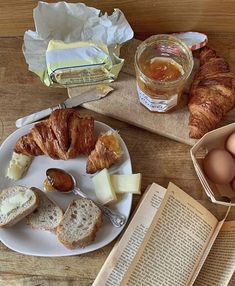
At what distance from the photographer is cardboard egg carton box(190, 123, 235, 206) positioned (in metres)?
0.99

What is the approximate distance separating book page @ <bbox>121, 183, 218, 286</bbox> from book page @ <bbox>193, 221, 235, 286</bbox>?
0.03 metres

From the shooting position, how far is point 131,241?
0.99 meters

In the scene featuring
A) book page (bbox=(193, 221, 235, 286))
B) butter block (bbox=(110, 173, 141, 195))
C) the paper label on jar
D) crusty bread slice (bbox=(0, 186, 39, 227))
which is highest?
the paper label on jar

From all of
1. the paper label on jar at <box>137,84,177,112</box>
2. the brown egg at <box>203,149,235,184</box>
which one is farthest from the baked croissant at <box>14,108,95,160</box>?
the brown egg at <box>203,149,235,184</box>

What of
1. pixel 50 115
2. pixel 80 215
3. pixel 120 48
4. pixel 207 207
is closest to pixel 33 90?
pixel 50 115

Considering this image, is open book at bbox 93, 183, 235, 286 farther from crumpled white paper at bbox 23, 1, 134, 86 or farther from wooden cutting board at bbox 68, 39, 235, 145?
crumpled white paper at bbox 23, 1, 134, 86

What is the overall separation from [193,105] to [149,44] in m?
0.15

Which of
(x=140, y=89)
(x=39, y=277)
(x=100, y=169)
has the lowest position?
(x=39, y=277)

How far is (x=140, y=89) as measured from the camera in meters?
1.06

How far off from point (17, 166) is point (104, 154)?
0.59ft

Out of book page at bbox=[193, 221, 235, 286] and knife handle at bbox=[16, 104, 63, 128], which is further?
knife handle at bbox=[16, 104, 63, 128]

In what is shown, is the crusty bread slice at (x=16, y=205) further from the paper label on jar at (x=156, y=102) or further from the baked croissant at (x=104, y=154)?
the paper label on jar at (x=156, y=102)

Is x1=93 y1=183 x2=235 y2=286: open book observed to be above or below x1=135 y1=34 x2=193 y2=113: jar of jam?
below

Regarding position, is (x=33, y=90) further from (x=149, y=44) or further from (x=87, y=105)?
(x=149, y=44)
